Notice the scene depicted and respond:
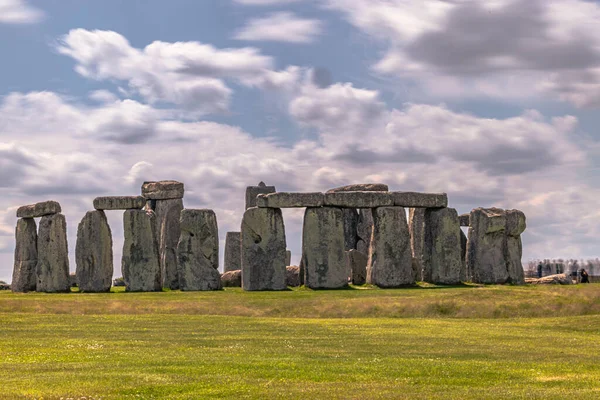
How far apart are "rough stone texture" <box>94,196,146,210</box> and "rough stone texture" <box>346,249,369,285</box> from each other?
10.7 metres

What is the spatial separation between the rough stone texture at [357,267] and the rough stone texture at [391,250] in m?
2.64

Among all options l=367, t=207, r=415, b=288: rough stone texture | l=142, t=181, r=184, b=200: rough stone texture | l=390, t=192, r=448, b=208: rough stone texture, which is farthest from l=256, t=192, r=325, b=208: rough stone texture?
l=142, t=181, r=184, b=200: rough stone texture

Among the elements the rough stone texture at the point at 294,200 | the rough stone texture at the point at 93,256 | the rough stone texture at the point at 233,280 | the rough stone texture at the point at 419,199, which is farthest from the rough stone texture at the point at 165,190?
the rough stone texture at the point at 419,199

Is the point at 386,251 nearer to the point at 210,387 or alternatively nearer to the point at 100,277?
the point at 100,277

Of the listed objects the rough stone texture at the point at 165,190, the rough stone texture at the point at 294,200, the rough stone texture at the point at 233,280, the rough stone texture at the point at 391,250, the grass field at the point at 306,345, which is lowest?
the grass field at the point at 306,345

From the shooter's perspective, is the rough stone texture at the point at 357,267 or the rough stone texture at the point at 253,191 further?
the rough stone texture at the point at 253,191

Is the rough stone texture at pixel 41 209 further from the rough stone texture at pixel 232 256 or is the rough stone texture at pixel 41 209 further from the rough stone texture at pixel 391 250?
the rough stone texture at pixel 391 250

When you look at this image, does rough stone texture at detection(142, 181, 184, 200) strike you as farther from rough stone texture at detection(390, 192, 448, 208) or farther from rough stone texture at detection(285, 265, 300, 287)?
rough stone texture at detection(390, 192, 448, 208)

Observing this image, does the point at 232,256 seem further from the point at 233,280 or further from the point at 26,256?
the point at 26,256

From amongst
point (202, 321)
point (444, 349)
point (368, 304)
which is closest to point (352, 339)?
point (444, 349)

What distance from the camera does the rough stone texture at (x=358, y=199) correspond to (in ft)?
143

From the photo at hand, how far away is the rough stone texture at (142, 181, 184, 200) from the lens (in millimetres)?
54156

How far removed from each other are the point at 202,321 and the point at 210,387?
526 inches

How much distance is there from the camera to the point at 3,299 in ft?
124
